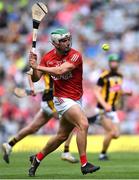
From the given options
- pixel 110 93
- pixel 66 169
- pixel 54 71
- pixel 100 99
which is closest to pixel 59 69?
pixel 54 71

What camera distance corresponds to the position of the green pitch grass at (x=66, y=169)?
38.0 feet

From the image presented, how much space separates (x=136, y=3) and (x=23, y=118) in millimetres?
6237

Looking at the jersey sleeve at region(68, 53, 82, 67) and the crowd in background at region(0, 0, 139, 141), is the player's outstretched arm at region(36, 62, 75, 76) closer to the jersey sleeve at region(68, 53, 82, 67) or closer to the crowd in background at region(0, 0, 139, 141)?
the jersey sleeve at region(68, 53, 82, 67)

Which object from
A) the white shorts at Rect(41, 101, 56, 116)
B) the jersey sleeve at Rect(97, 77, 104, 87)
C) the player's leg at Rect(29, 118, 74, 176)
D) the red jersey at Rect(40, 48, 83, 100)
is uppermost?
the red jersey at Rect(40, 48, 83, 100)

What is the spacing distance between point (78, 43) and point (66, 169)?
39.7 feet

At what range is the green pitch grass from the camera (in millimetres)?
11586

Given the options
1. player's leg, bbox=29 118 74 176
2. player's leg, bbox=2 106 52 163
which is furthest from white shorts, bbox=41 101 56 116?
player's leg, bbox=29 118 74 176

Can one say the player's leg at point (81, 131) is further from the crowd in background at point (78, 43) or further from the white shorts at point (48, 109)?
the crowd in background at point (78, 43)

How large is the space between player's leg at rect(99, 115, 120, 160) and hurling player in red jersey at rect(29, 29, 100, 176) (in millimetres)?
4827

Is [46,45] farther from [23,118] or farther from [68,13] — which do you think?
[23,118]

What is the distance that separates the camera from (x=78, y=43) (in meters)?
25.2

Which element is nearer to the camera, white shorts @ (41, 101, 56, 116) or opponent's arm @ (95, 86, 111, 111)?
white shorts @ (41, 101, 56, 116)

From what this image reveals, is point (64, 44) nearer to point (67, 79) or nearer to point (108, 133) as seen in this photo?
point (67, 79)

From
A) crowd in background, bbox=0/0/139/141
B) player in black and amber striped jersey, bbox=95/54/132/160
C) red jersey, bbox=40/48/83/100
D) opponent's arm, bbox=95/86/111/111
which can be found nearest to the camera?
Result: red jersey, bbox=40/48/83/100
